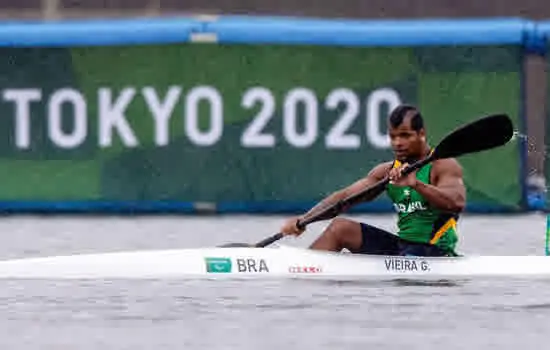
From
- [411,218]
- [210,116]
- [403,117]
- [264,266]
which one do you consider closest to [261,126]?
[210,116]

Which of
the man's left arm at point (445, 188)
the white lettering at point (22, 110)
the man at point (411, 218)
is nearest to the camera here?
the man's left arm at point (445, 188)

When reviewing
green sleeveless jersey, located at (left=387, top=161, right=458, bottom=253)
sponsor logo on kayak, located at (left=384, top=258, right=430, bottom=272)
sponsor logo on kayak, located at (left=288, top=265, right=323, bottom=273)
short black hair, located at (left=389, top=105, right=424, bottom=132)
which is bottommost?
sponsor logo on kayak, located at (left=288, top=265, right=323, bottom=273)

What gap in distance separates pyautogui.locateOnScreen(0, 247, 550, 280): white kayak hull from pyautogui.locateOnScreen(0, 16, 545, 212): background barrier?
4816 millimetres

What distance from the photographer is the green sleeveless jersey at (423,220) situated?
39.9 ft

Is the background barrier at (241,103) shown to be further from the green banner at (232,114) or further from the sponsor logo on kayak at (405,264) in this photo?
the sponsor logo on kayak at (405,264)

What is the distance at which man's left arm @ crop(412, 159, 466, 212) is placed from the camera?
11875 millimetres

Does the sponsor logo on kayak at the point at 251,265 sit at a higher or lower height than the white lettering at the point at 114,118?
lower

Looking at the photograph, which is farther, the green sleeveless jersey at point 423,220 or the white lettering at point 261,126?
the white lettering at point 261,126

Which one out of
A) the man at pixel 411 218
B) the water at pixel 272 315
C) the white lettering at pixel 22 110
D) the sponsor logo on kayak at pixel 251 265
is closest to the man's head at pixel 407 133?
the man at pixel 411 218

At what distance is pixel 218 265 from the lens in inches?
476

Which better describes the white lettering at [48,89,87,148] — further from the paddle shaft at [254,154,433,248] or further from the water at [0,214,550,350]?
the paddle shaft at [254,154,433,248]

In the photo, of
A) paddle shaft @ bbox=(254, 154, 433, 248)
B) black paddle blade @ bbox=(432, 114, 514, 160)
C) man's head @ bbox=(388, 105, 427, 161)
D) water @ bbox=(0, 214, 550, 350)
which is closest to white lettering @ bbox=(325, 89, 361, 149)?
water @ bbox=(0, 214, 550, 350)

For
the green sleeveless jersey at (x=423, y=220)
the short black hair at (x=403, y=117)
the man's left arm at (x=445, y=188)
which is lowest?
the green sleeveless jersey at (x=423, y=220)

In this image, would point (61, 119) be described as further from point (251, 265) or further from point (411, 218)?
point (411, 218)
